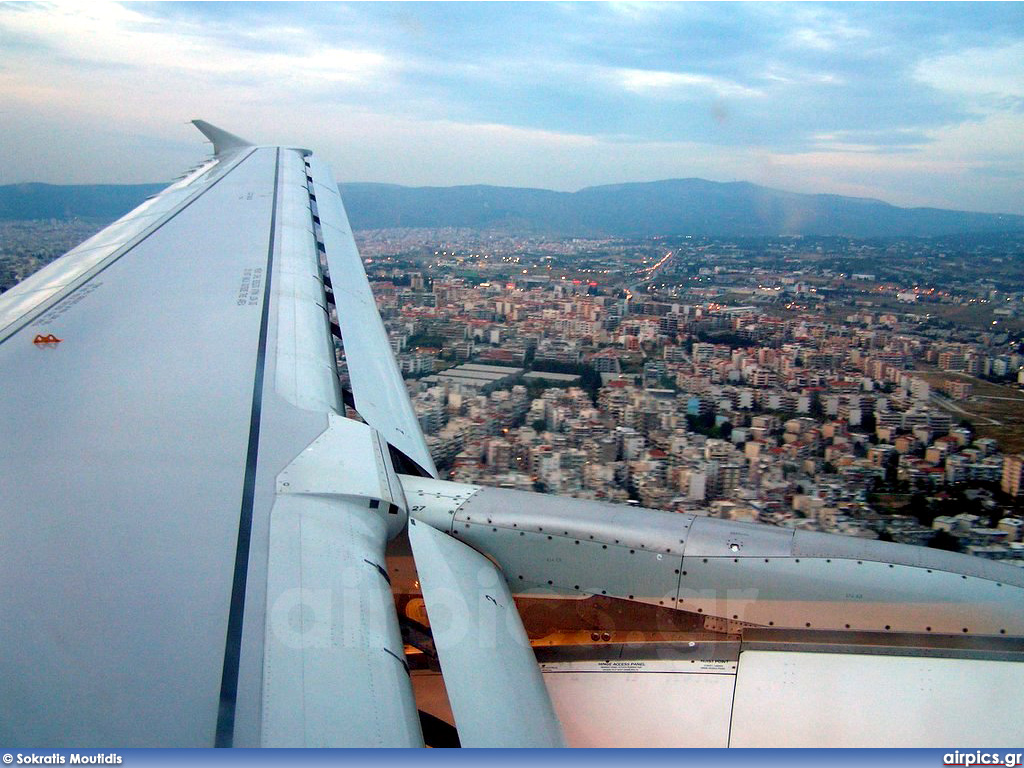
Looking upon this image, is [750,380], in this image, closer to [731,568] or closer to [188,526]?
[731,568]

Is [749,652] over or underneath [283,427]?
underneath

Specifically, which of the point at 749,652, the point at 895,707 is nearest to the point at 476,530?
the point at 749,652

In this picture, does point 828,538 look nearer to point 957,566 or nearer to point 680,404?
point 957,566

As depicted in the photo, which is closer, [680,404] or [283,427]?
[283,427]

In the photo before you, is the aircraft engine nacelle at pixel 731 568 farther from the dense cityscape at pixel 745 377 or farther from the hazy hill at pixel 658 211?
the hazy hill at pixel 658 211

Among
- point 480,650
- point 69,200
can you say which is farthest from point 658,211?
point 480,650

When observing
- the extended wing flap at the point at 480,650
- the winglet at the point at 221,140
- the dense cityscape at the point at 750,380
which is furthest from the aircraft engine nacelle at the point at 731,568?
the winglet at the point at 221,140
